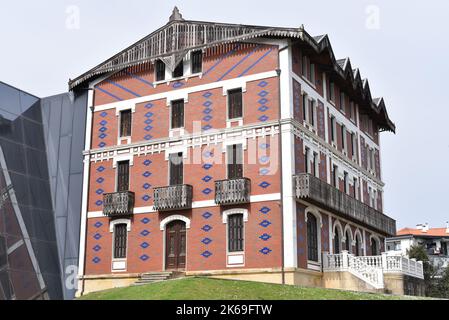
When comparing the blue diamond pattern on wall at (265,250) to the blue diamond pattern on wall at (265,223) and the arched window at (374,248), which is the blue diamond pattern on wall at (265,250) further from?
the arched window at (374,248)

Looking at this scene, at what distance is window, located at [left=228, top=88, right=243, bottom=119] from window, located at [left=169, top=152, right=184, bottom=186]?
11.7 feet

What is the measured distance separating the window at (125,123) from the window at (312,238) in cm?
1108

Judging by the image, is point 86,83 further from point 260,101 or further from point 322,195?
point 322,195

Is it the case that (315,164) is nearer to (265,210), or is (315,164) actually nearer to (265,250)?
(265,210)

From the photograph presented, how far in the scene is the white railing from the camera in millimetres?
30391

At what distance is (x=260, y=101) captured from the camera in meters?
31.4

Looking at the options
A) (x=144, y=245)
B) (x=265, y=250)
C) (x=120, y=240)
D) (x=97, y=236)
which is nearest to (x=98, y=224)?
(x=97, y=236)

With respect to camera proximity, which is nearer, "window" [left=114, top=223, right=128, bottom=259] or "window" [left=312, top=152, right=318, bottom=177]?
"window" [left=312, top=152, right=318, bottom=177]

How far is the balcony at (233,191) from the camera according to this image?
30.2 m

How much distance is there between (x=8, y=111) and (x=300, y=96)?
636 inches

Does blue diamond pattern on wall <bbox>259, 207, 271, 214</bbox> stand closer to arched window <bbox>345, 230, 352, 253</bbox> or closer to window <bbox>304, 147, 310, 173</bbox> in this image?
window <bbox>304, 147, 310, 173</bbox>

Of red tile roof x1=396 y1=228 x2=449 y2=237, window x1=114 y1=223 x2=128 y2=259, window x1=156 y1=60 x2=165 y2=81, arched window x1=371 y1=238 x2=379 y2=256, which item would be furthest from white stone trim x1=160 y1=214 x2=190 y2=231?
red tile roof x1=396 y1=228 x2=449 y2=237

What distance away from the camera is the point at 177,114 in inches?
1336

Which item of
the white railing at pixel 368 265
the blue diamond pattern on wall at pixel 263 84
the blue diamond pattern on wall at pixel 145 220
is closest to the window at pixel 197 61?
the blue diamond pattern on wall at pixel 263 84
